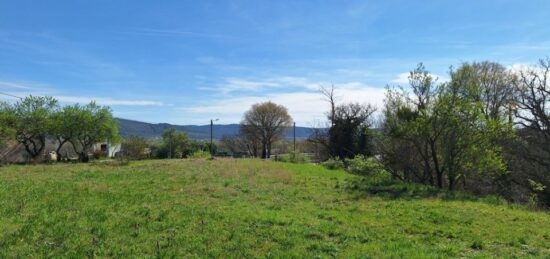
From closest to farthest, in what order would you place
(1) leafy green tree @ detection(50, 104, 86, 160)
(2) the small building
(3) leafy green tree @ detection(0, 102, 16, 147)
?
1. (3) leafy green tree @ detection(0, 102, 16, 147)
2. (1) leafy green tree @ detection(50, 104, 86, 160)
3. (2) the small building

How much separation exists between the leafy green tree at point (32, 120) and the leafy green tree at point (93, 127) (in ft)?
9.28

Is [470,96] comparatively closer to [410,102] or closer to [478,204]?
[410,102]

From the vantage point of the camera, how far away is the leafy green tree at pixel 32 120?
128 ft

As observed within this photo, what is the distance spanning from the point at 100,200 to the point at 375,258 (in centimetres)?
896

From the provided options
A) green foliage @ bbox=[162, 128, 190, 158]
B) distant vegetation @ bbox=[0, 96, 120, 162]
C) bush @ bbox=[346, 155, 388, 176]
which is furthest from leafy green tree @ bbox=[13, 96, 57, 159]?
bush @ bbox=[346, 155, 388, 176]

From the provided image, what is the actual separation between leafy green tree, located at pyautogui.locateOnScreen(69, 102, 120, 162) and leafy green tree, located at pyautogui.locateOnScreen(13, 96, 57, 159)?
2829 millimetres

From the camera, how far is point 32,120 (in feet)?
129

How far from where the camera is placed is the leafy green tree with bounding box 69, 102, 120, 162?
137ft

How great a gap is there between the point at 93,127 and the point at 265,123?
123 feet

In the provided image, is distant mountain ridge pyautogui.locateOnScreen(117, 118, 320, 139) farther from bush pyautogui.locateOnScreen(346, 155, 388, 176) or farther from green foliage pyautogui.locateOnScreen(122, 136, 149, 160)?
bush pyautogui.locateOnScreen(346, 155, 388, 176)

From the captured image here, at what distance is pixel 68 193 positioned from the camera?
1370 centimetres

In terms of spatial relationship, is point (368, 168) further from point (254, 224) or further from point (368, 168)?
point (254, 224)

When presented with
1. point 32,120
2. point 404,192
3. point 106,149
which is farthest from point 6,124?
point 404,192

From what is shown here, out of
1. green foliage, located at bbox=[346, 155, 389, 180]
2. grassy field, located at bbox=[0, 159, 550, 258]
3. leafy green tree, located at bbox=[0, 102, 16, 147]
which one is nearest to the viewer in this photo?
grassy field, located at bbox=[0, 159, 550, 258]
